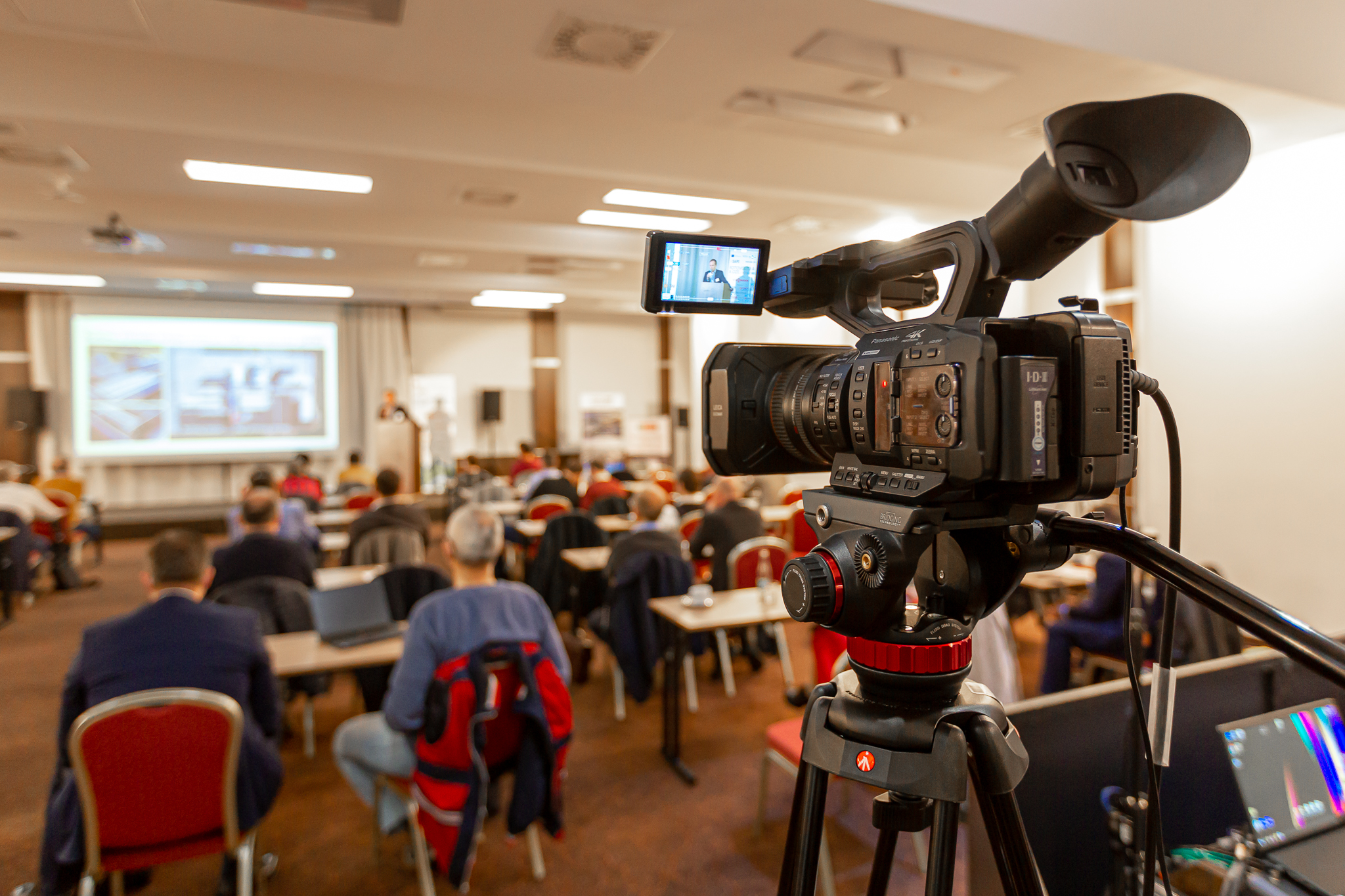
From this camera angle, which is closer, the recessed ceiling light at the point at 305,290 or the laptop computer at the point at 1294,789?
the laptop computer at the point at 1294,789

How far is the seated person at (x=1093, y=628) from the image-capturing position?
3.39 metres

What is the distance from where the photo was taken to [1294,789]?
50.3 inches

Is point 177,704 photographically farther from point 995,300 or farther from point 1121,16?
point 1121,16

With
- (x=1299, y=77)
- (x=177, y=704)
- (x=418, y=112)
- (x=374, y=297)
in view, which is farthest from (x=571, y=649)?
(x=374, y=297)

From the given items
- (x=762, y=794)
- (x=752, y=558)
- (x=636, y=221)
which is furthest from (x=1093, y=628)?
(x=636, y=221)

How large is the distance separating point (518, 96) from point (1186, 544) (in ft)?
15.1

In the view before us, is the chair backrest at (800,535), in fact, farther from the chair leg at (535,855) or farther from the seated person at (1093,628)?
the chair leg at (535,855)

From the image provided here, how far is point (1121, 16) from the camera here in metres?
3.07

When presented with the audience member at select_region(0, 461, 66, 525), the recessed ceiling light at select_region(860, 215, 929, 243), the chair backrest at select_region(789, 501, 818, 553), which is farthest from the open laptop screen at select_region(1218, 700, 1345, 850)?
the audience member at select_region(0, 461, 66, 525)

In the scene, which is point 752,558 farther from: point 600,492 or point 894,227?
point 894,227

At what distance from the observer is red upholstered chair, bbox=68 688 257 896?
1852 millimetres

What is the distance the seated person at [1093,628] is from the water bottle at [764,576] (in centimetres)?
139

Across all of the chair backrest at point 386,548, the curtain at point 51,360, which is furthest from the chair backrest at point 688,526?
the curtain at point 51,360

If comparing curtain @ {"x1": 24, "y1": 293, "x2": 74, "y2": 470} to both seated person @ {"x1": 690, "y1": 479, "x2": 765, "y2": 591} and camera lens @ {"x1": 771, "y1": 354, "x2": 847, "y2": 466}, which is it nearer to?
seated person @ {"x1": 690, "y1": 479, "x2": 765, "y2": 591}
